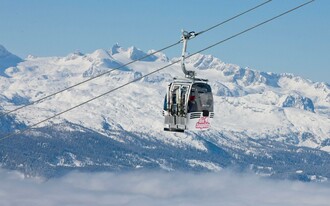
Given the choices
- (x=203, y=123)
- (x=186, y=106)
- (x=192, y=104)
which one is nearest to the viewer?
(x=203, y=123)

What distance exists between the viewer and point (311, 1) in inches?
1586

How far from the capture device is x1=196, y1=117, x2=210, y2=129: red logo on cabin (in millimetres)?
46928

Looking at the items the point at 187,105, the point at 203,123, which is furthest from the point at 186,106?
the point at 203,123

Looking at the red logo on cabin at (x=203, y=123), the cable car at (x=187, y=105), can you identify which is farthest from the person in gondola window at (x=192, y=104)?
the red logo on cabin at (x=203, y=123)

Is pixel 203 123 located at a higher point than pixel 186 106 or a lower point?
lower

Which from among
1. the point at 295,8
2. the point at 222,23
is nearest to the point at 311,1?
the point at 295,8

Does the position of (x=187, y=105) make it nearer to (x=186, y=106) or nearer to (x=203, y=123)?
(x=186, y=106)

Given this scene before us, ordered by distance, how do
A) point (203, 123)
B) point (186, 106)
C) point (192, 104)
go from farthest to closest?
point (192, 104) < point (186, 106) < point (203, 123)

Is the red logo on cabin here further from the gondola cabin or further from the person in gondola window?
the person in gondola window

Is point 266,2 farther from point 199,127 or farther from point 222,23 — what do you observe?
point 199,127

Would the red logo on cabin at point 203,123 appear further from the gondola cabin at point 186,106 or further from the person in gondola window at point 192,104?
the person in gondola window at point 192,104

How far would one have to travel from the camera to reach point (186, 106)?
47.8 meters

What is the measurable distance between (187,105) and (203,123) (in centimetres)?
134

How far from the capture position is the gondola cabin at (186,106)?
47.2 meters
